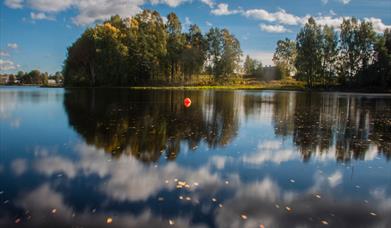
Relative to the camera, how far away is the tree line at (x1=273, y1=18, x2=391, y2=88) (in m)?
69.6

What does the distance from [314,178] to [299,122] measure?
1081 centimetres

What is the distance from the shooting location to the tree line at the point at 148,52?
244 feet

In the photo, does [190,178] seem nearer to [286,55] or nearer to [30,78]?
[286,55]

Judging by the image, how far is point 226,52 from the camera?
84188 millimetres

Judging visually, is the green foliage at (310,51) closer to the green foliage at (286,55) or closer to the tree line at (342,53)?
the tree line at (342,53)

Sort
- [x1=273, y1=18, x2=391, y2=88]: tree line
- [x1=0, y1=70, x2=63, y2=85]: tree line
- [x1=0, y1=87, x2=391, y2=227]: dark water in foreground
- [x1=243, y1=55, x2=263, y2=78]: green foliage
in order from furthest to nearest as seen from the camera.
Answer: [x1=0, y1=70, x2=63, y2=85]: tree line
[x1=243, y1=55, x2=263, y2=78]: green foliage
[x1=273, y1=18, x2=391, y2=88]: tree line
[x1=0, y1=87, x2=391, y2=227]: dark water in foreground

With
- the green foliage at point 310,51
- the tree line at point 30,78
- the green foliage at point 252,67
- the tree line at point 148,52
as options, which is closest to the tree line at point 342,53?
the green foliage at point 310,51

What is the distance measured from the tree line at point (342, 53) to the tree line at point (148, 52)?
1937 cm

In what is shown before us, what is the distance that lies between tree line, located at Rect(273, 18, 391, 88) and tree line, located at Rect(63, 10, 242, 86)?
19.4m

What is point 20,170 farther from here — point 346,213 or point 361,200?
point 361,200

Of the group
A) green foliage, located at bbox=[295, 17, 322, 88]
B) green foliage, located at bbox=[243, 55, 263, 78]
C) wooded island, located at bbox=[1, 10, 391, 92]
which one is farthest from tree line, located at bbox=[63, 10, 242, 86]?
green foliage, located at bbox=[243, 55, 263, 78]

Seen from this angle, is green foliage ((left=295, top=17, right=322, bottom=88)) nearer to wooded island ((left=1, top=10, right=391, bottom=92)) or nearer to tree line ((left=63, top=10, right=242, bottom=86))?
wooded island ((left=1, top=10, right=391, bottom=92))

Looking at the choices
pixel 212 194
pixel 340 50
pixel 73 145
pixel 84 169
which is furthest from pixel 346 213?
pixel 340 50

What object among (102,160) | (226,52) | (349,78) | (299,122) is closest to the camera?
(102,160)
